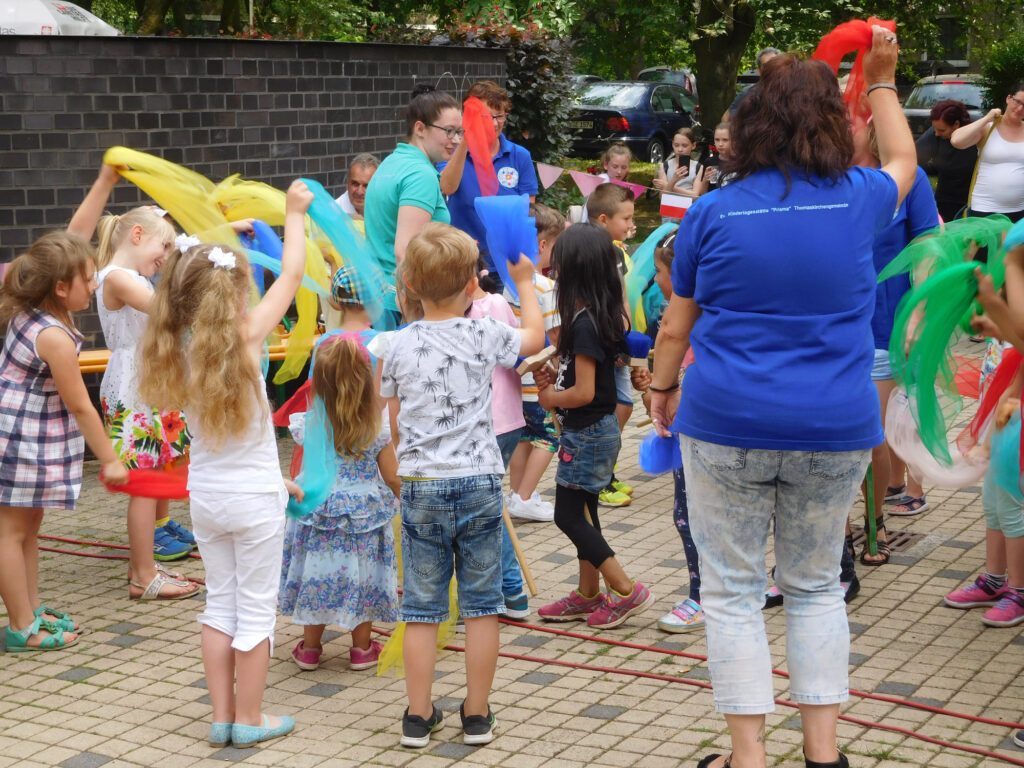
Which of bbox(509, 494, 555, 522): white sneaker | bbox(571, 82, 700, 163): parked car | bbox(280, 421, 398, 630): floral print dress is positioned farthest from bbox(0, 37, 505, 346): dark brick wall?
bbox(571, 82, 700, 163): parked car

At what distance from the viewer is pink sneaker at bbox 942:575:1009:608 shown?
4.99 m

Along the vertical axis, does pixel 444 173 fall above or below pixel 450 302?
above

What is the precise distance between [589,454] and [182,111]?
484 cm

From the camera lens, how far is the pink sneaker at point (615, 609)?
4.87 m

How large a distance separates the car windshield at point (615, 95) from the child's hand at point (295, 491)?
60.4 feet

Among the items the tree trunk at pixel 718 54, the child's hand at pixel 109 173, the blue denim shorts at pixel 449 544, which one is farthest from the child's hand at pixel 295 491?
the tree trunk at pixel 718 54

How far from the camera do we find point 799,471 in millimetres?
3246

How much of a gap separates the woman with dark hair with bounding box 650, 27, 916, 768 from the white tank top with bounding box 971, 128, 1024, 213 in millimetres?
6404

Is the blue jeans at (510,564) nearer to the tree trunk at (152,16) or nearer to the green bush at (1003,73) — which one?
the green bush at (1003,73)

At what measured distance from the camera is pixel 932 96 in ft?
72.1

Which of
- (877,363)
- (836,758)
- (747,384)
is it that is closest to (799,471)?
(747,384)

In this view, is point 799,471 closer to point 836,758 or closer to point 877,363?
point 836,758

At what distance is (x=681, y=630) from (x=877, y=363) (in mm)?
1522

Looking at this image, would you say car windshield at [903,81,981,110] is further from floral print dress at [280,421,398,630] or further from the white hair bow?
the white hair bow
